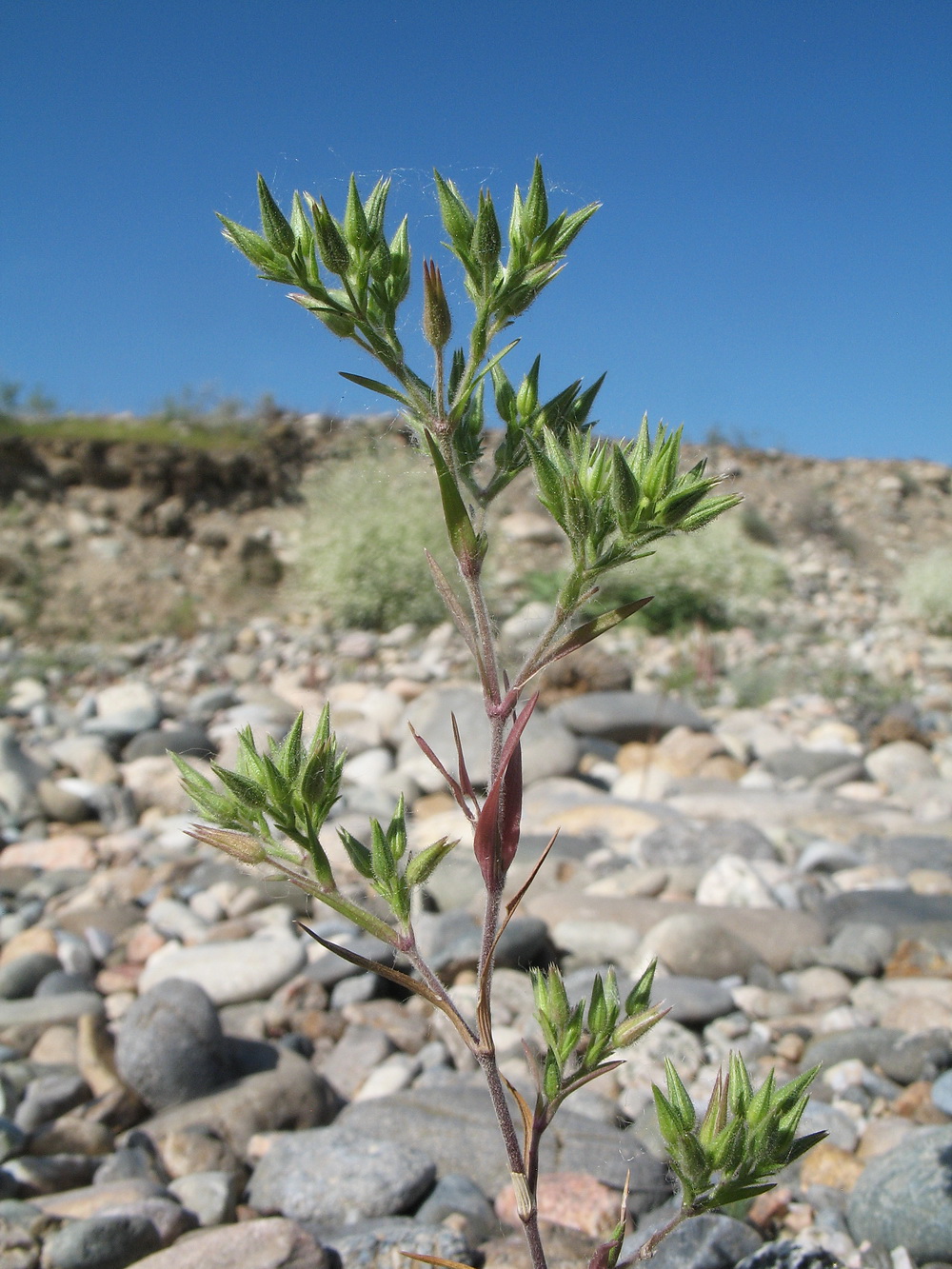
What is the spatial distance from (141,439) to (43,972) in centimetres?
1043

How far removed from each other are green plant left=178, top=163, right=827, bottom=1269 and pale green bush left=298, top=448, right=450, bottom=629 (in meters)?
8.19

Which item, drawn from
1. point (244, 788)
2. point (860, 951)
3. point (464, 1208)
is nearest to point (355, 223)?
point (244, 788)

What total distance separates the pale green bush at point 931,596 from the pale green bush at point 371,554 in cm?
612

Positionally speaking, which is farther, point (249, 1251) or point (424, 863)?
point (249, 1251)

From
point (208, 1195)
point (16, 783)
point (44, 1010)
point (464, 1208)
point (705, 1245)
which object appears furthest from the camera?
point (16, 783)

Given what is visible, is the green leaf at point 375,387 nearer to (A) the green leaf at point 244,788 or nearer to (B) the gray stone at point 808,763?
(A) the green leaf at point 244,788

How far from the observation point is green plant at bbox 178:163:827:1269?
3.48ft

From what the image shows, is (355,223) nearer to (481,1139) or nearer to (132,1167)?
(481,1139)

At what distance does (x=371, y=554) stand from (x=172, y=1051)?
8091mm

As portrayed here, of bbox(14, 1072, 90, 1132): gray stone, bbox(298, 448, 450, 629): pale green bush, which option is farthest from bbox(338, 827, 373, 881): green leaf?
bbox(298, 448, 450, 629): pale green bush

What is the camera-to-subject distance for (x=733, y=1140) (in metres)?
1.14

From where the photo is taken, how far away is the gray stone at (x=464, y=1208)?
221 cm

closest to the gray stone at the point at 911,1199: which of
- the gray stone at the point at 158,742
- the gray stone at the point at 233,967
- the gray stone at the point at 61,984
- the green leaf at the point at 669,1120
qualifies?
the green leaf at the point at 669,1120

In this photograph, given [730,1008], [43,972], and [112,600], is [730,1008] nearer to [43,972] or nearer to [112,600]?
[43,972]
